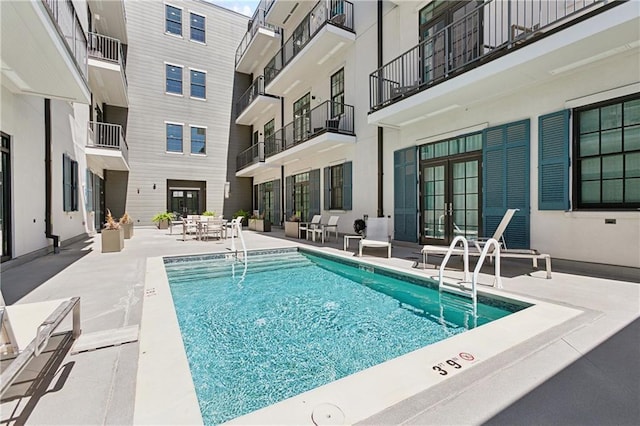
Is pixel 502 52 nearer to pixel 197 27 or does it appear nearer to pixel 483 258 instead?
pixel 483 258

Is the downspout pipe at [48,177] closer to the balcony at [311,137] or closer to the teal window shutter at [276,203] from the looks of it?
the balcony at [311,137]

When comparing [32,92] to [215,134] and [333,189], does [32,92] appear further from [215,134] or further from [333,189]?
[215,134]

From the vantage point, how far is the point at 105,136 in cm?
1409

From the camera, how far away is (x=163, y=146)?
56.6ft

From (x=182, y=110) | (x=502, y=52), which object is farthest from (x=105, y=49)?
(x=502, y=52)

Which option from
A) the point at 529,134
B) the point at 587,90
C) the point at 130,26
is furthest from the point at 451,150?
the point at 130,26

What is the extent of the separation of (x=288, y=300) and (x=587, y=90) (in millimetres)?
6143

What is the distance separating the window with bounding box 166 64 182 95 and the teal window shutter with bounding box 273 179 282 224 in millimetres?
8000

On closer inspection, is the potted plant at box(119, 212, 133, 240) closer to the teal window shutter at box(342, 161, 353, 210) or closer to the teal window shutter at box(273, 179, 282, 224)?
the teal window shutter at box(273, 179, 282, 224)

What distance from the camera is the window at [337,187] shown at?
11.1 metres

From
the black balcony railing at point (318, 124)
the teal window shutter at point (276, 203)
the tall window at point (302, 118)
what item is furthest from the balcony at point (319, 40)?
the teal window shutter at point (276, 203)

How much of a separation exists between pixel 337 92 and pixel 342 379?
11428 millimetres

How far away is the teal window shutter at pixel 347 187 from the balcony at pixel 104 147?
9.15 metres

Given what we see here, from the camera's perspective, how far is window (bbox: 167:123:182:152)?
57.4 ft
